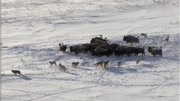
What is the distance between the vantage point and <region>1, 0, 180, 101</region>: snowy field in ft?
75.7

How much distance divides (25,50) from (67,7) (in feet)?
40.6

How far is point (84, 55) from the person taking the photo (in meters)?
27.9

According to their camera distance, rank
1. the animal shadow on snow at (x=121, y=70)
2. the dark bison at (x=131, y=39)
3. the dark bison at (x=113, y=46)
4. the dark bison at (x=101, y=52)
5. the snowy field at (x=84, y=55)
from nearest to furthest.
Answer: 1. the snowy field at (x=84, y=55)
2. the animal shadow on snow at (x=121, y=70)
3. the dark bison at (x=101, y=52)
4. the dark bison at (x=113, y=46)
5. the dark bison at (x=131, y=39)

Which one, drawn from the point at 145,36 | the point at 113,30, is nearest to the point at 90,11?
the point at 113,30

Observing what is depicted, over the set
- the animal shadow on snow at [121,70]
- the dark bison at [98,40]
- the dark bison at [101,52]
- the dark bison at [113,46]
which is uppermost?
the dark bison at [98,40]

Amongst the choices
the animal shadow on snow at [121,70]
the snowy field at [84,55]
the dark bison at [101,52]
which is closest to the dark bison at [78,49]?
the snowy field at [84,55]

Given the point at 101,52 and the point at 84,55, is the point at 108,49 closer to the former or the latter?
the point at 101,52

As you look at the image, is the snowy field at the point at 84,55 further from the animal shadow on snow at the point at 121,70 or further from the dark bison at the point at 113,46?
the dark bison at the point at 113,46

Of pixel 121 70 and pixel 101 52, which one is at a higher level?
pixel 101 52

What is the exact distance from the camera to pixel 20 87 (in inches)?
926

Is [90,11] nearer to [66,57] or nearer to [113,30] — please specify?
[113,30]

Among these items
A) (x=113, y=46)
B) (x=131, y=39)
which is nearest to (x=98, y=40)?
(x=113, y=46)

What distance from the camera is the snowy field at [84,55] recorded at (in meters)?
23.1

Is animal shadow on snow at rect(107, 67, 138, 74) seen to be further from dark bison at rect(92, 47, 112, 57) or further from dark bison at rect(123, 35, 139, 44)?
dark bison at rect(123, 35, 139, 44)
